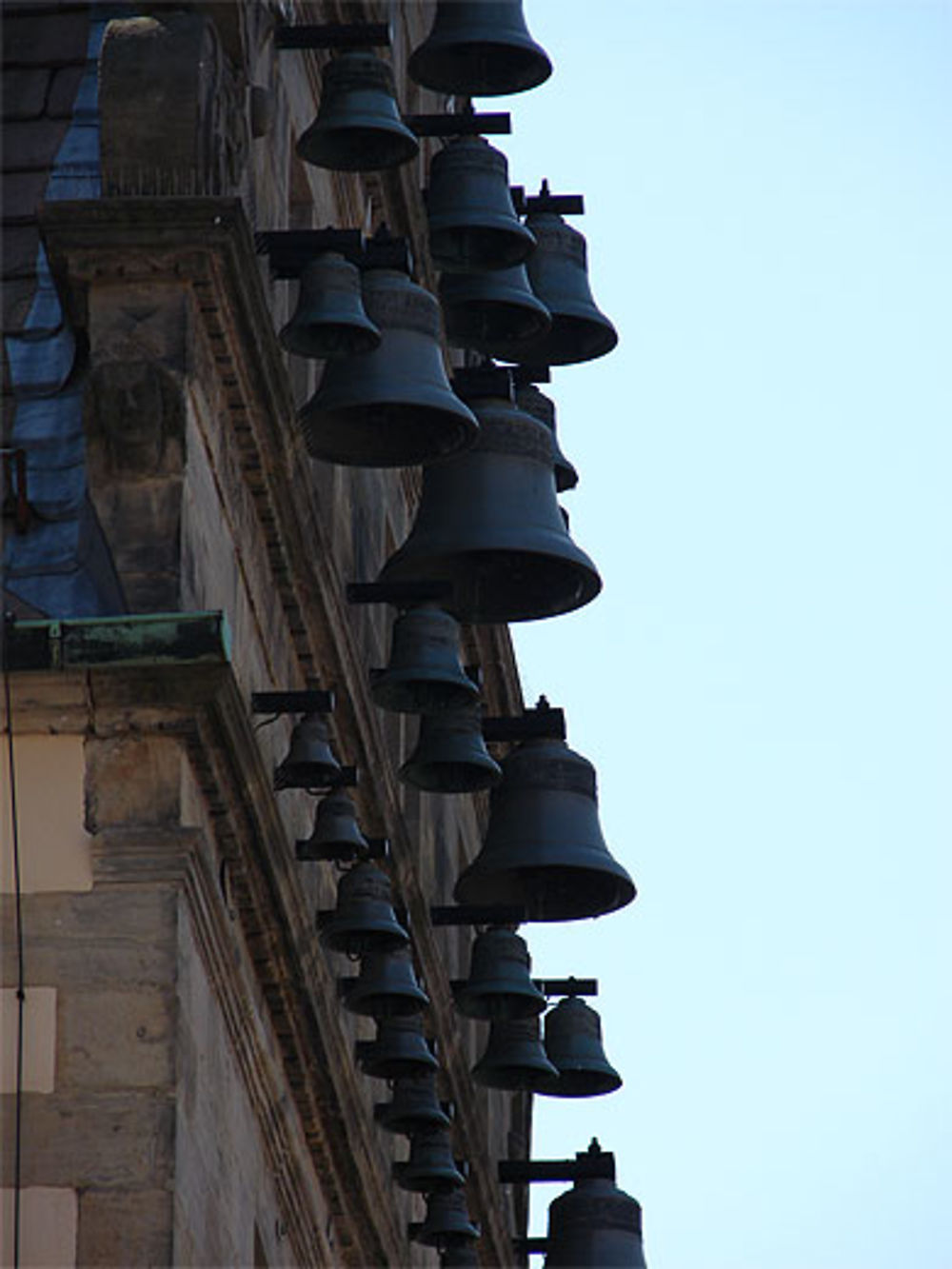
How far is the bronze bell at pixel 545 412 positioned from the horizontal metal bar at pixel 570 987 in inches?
154

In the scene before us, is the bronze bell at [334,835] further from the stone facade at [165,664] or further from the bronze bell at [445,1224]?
the bronze bell at [445,1224]

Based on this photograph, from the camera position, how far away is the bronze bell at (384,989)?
78.4 feet

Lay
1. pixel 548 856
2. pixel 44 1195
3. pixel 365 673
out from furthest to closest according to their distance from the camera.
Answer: pixel 365 673 < pixel 548 856 < pixel 44 1195

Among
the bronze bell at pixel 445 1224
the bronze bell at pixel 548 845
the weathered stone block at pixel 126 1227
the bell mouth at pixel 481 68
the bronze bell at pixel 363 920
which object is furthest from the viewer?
the bronze bell at pixel 445 1224

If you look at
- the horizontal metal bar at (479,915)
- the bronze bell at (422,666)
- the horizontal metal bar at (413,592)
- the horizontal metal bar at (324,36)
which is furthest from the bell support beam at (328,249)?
the horizontal metal bar at (479,915)

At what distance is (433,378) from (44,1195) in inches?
151

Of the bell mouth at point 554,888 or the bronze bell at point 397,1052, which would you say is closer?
the bell mouth at point 554,888

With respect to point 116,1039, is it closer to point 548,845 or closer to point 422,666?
point 422,666

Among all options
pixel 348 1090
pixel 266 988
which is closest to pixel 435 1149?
pixel 348 1090

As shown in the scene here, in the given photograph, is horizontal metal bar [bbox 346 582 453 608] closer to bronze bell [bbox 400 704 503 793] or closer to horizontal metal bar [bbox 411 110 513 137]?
bronze bell [bbox 400 704 503 793]

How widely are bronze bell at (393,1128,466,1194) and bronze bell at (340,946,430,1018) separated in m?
1.95

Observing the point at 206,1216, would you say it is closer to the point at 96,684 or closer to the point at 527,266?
the point at 96,684

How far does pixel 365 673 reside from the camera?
26.3 meters

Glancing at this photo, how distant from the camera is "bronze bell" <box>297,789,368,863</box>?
76.6 ft
